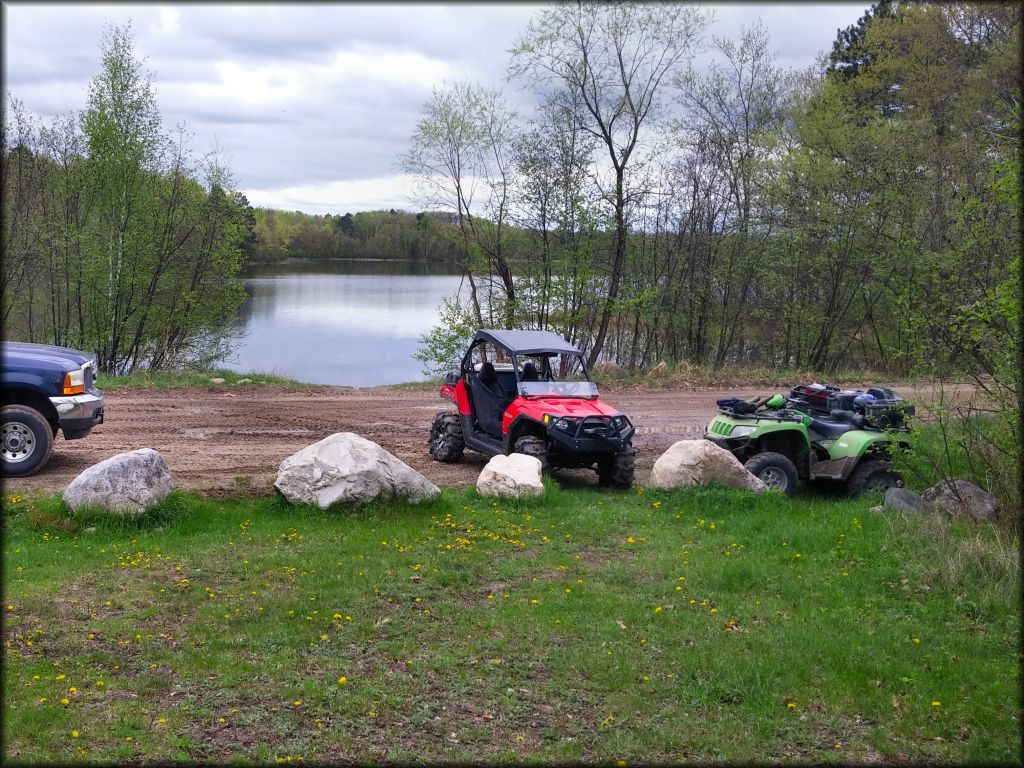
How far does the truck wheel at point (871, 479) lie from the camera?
37.0ft

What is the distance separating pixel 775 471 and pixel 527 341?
3835 mm

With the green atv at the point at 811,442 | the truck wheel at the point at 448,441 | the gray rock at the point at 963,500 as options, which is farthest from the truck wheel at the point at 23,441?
the gray rock at the point at 963,500

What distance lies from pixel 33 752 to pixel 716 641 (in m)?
4.42

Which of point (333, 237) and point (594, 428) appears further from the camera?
point (333, 237)

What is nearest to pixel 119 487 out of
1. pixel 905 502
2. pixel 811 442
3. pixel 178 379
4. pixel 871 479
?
pixel 905 502

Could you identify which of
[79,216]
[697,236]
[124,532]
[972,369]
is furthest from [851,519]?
[79,216]

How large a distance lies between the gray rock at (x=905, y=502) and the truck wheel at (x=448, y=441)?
Answer: 587 cm

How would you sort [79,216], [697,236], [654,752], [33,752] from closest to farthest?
1. [33,752]
2. [654,752]
3. [79,216]
4. [697,236]

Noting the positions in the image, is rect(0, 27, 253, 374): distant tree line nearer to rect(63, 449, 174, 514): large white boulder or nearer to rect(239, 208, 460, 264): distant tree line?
rect(239, 208, 460, 264): distant tree line

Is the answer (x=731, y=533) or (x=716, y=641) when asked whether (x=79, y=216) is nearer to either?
(x=731, y=533)

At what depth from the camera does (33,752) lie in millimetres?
4387

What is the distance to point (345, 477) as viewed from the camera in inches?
369

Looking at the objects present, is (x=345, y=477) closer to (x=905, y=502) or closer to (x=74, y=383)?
(x=74, y=383)

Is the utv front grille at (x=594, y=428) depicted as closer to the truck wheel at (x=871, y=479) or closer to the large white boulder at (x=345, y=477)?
the large white boulder at (x=345, y=477)
